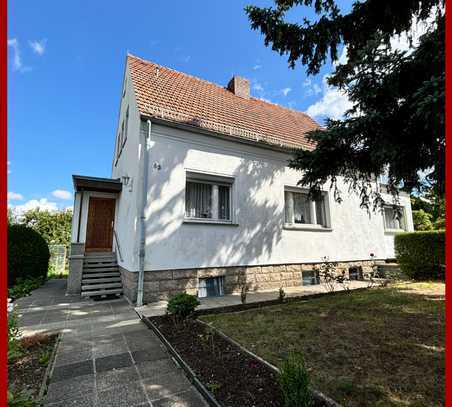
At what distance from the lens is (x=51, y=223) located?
21797 mm

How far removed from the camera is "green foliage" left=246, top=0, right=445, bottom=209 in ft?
11.9

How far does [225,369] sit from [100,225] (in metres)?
9.27

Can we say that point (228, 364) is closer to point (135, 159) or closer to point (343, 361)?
point (343, 361)

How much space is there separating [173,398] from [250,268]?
A: 5373 millimetres

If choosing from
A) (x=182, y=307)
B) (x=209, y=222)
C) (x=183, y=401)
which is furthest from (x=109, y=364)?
(x=209, y=222)

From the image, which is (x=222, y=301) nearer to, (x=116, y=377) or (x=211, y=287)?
(x=211, y=287)

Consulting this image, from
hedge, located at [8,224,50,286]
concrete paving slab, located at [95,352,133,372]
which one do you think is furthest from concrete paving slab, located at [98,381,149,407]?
hedge, located at [8,224,50,286]

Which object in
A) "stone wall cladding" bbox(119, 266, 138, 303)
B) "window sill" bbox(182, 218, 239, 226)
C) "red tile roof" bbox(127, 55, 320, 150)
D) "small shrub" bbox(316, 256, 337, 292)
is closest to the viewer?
"stone wall cladding" bbox(119, 266, 138, 303)

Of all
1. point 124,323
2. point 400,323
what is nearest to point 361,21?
point 400,323

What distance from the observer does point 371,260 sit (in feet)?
33.1

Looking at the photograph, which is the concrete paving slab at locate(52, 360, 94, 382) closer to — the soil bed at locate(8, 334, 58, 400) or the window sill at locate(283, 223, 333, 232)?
the soil bed at locate(8, 334, 58, 400)

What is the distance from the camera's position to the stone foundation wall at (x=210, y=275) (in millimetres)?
6176

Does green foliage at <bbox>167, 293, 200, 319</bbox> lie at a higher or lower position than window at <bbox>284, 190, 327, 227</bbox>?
lower

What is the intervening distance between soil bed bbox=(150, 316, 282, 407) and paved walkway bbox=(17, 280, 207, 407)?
7.7 inches
